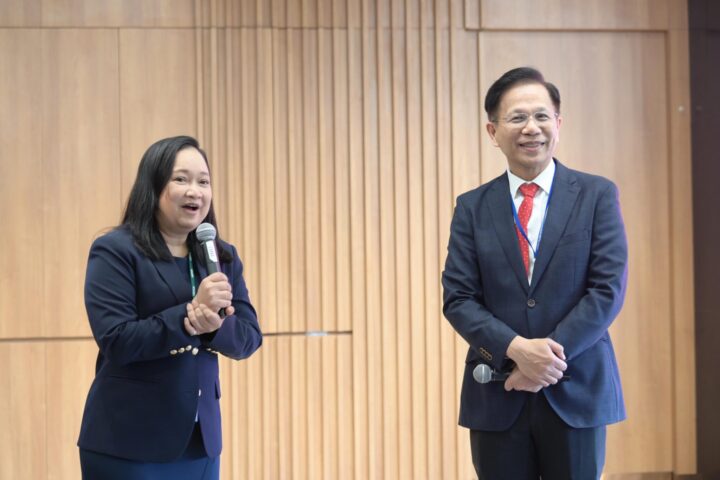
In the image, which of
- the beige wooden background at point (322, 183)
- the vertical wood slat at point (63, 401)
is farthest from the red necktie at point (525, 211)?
the vertical wood slat at point (63, 401)

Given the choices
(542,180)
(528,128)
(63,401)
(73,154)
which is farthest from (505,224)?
(63,401)

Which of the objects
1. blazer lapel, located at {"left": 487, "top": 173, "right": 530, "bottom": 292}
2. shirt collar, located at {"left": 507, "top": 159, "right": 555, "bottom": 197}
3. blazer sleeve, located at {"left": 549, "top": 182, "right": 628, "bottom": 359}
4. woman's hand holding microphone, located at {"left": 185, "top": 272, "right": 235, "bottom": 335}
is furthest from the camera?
shirt collar, located at {"left": 507, "top": 159, "right": 555, "bottom": 197}

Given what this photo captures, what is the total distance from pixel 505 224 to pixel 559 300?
0.26m

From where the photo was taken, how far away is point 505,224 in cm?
233

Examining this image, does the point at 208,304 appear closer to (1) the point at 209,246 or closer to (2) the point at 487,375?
(1) the point at 209,246

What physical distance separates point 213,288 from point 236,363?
2.13 meters

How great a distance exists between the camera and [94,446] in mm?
2100

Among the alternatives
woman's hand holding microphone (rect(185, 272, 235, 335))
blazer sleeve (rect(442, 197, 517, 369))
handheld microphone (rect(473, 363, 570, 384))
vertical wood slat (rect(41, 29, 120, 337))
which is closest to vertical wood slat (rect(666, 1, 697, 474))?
blazer sleeve (rect(442, 197, 517, 369))

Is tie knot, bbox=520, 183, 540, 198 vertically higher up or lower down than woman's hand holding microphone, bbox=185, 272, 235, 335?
higher up

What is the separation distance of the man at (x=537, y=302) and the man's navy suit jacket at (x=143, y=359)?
70 cm

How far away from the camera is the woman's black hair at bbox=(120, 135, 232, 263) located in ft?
7.20

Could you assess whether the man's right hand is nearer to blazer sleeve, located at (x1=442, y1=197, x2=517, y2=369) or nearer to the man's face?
blazer sleeve, located at (x1=442, y1=197, x2=517, y2=369)

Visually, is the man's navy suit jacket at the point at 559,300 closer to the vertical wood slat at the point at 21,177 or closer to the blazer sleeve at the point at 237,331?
the blazer sleeve at the point at 237,331

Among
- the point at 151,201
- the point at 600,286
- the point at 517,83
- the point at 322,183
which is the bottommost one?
the point at 600,286
